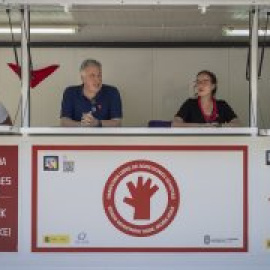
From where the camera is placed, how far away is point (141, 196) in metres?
4.81

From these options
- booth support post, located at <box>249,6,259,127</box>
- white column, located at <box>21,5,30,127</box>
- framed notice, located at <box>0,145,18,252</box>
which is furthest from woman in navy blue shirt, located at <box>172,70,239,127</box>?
framed notice, located at <box>0,145,18,252</box>

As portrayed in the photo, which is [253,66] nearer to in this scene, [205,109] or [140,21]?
[205,109]

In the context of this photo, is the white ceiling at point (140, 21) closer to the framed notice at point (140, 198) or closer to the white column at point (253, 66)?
the white column at point (253, 66)

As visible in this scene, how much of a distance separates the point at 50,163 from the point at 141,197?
0.69 m

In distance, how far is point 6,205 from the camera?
191 inches

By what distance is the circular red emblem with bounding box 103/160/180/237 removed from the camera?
15.8 ft

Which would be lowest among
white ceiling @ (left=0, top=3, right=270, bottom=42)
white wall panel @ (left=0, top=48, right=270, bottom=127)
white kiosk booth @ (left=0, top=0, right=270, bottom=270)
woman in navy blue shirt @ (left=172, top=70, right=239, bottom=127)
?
white kiosk booth @ (left=0, top=0, right=270, bottom=270)

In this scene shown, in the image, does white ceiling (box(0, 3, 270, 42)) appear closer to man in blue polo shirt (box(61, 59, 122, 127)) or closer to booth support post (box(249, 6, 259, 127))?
booth support post (box(249, 6, 259, 127))

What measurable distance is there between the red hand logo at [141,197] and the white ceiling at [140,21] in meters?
1.32

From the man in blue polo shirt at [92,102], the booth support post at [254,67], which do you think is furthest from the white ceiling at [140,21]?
the man in blue polo shirt at [92,102]

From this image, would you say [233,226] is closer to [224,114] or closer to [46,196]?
[224,114]

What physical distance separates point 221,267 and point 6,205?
62.8 inches

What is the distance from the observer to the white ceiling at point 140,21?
5.12 m

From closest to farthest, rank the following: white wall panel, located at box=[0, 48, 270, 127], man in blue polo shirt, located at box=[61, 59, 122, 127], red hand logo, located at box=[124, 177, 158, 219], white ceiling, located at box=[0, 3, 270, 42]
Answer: red hand logo, located at box=[124, 177, 158, 219], white ceiling, located at box=[0, 3, 270, 42], man in blue polo shirt, located at box=[61, 59, 122, 127], white wall panel, located at box=[0, 48, 270, 127]
